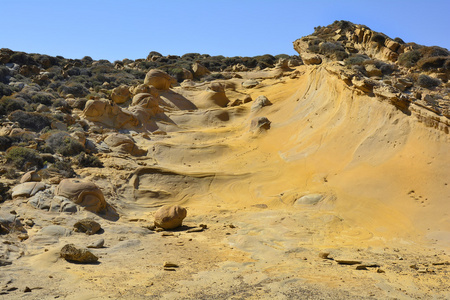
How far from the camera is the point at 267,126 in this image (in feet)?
56.9

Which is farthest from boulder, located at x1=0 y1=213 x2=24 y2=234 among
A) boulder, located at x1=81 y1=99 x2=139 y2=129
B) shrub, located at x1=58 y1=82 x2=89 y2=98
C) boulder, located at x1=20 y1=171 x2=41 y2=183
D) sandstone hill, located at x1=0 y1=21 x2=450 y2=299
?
shrub, located at x1=58 y1=82 x2=89 y2=98

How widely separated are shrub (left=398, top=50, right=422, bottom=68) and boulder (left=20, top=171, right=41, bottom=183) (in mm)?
15198

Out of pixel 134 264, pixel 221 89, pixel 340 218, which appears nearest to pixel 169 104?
pixel 221 89

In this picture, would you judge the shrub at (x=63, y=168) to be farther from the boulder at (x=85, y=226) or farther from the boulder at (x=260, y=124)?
the boulder at (x=260, y=124)

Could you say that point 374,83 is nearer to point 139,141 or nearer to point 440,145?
point 440,145

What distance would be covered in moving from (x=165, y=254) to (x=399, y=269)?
458 centimetres

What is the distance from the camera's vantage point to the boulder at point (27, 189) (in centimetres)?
1055

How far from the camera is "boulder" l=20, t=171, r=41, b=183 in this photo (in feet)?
37.5

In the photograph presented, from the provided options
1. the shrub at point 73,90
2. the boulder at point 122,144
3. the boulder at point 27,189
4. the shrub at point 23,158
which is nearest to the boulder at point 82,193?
the boulder at point 27,189

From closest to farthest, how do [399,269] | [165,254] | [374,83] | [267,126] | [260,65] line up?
[399,269], [165,254], [374,83], [267,126], [260,65]

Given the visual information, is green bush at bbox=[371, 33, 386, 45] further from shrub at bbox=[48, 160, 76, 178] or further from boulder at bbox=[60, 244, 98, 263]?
boulder at bbox=[60, 244, 98, 263]

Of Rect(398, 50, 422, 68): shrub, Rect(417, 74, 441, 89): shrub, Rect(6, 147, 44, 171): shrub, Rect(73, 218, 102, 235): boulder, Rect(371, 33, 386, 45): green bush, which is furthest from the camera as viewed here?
Rect(371, 33, 386, 45): green bush

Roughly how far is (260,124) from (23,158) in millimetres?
9127

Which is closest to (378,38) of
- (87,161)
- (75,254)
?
(87,161)
